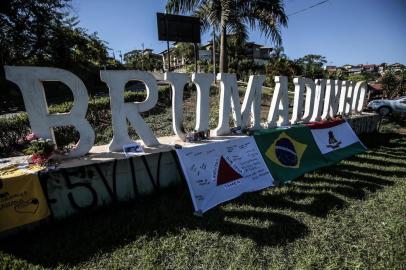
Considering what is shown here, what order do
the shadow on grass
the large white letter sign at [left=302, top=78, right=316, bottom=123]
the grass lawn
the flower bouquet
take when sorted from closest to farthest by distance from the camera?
1. the grass lawn
2. the shadow on grass
3. the flower bouquet
4. the large white letter sign at [left=302, top=78, right=316, bottom=123]

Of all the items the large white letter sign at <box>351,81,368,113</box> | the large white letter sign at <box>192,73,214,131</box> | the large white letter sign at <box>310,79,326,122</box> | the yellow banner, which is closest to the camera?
the yellow banner

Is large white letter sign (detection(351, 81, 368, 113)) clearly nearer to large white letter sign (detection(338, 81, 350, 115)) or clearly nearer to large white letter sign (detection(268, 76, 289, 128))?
large white letter sign (detection(338, 81, 350, 115))

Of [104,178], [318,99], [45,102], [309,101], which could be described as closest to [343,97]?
[318,99]

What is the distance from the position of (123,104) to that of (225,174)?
2223 mm

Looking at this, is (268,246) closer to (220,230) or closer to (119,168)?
(220,230)

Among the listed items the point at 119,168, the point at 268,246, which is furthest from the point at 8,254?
the point at 268,246

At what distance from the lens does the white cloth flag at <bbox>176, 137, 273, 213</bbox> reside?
4434 millimetres

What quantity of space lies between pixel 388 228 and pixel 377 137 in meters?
6.84

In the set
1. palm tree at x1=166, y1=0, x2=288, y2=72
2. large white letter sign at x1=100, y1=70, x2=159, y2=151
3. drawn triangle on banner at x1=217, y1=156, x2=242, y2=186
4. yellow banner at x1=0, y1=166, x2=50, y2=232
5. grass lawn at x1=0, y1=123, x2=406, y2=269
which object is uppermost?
palm tree at x1=166, y1=0, x2=288, y2=72

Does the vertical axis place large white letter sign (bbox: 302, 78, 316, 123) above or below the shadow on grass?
above

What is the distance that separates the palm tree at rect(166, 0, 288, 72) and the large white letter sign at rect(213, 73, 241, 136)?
535cm

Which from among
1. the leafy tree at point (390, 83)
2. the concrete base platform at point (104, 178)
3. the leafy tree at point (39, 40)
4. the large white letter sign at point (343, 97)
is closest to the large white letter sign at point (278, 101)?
the concrete base platform at point (104, 178)

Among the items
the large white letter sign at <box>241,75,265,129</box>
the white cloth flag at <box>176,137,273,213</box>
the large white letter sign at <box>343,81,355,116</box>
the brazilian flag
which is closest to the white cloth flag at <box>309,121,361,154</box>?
the brazilian flag

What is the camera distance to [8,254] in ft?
10.4
